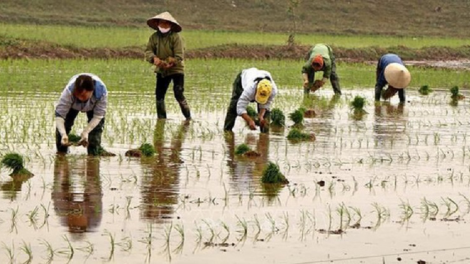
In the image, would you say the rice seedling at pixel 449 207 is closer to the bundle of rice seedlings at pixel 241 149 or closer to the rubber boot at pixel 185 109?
the bundle of rice seedlings at pixel 241 149

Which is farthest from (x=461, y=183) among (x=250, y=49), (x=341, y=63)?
(x=250, y=49)

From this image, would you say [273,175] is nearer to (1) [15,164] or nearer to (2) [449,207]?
(2) [449,207]

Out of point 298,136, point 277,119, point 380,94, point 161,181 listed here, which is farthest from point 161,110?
point 161,181

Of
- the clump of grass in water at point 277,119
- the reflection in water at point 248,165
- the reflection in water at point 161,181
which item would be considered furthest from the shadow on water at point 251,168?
the clump of grass in water at point 277,119

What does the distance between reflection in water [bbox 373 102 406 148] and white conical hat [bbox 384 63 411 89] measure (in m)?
0.41

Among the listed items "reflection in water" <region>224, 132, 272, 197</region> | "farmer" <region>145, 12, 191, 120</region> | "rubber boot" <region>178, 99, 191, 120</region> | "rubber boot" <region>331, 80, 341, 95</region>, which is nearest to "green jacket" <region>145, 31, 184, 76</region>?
"farmer" <region>145, 12, 191, 120</region>

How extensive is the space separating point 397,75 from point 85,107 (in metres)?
7.90

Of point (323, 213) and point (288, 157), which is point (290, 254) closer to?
point (323, 213)

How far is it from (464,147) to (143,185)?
473 centimetres

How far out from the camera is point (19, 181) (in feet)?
30.5

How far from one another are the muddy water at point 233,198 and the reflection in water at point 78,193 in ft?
0.04

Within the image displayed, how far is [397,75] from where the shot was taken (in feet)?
56.3

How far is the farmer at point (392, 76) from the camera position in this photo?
17.2m

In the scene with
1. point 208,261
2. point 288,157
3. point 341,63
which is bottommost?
point 208,261
